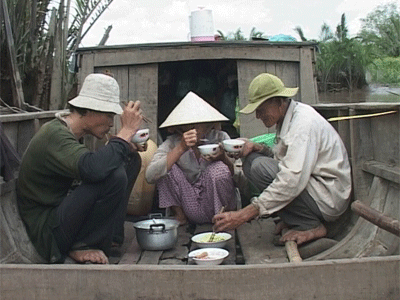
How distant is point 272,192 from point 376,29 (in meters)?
30.2

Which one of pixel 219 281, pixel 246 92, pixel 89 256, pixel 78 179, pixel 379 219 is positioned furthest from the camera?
pixel 246 92

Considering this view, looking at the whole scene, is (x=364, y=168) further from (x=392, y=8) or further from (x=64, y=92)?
(x=392, y=8)

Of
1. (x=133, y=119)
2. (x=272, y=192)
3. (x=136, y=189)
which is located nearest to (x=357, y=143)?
(x=272, y=192)

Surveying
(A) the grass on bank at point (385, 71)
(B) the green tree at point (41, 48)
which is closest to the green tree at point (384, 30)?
(A) the grass on bank at point (385, 71)

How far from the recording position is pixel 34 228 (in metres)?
3.25

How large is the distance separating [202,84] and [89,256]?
3806mm

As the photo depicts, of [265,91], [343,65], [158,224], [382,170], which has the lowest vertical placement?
[158,224]

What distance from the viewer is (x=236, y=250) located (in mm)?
3758

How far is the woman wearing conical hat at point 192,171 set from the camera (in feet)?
13.2

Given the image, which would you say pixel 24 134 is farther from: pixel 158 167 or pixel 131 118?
pixel 131 118

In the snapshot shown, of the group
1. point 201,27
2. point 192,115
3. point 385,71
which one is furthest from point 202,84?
point 385,71

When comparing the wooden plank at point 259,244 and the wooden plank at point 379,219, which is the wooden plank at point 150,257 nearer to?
the wooden plank at point 259,244

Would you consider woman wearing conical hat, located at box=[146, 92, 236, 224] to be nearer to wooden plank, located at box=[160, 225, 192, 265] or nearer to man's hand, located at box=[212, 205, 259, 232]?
wooden plank, located at box=[160, 225, 192, 265]

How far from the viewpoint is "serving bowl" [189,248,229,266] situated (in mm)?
3182
